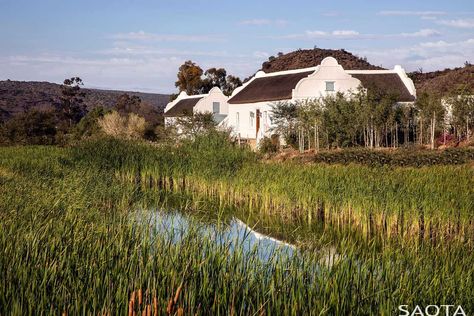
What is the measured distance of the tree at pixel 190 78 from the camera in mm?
62531

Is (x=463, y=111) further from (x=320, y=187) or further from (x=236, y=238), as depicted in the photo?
(x=236, y=238)

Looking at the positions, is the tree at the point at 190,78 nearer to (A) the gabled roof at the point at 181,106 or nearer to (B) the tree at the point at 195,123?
(A) the gabled roof at the point at 181,106

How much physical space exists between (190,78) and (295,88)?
30.1 meters

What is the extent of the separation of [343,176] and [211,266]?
32.8ft

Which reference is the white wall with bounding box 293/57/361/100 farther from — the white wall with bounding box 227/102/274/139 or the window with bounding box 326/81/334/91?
the white wall with bounding box 227/102/274/139

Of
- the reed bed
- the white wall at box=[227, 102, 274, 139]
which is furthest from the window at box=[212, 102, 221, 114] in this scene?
the reed bed

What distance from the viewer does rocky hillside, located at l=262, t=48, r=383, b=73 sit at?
230ft

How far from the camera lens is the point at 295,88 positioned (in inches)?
1334

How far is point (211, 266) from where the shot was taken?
6.38 metres

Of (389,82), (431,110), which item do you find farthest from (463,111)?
(389,82)

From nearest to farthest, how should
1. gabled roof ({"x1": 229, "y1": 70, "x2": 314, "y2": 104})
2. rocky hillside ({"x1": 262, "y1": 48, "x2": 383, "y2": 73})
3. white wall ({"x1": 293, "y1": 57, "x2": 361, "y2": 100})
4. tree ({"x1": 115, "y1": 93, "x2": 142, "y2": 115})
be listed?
white wall ({"x1": 293, "y1": 57, "x2": 361, "y2": 100}) → gabled roof ({"x1": 229, "y1": 70, "x2": 314, "y2": 104}) → tree ({"x1": 115, "y1": 93, "x2": 142, "y2": 115}) → rocky hillside ({"x1": 262, "y1": 48, "x2": 383, "y2": 73})

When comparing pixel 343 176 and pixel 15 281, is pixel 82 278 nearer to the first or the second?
pixel 15 281

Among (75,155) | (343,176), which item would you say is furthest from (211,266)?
(75,155)

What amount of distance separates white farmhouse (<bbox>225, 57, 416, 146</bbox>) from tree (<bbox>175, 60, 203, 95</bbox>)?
2035 centimetres
